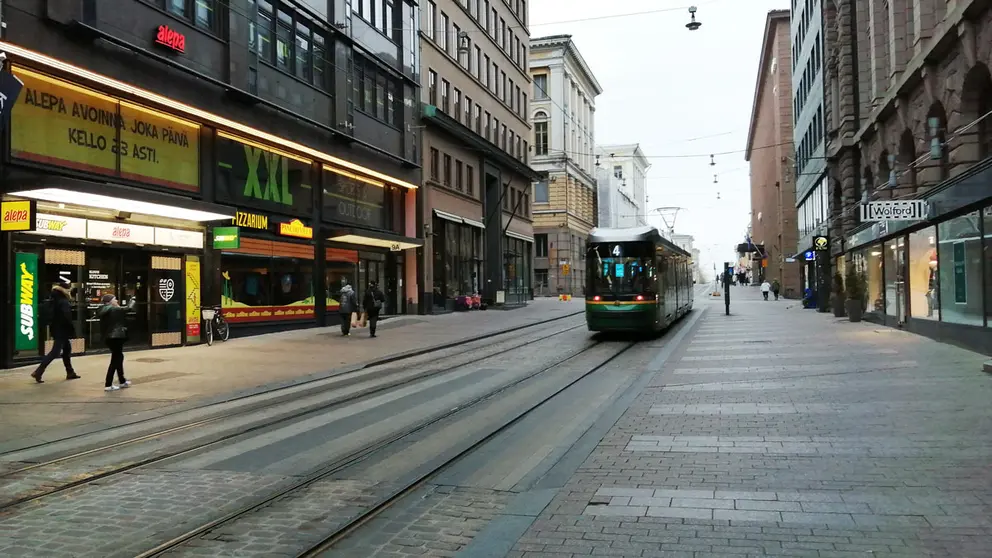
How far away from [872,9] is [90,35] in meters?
24.0

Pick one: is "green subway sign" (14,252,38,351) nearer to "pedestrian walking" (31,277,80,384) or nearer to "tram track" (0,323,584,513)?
"pedestrian walking" (31,277,80,384)

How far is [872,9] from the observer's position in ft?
87.3

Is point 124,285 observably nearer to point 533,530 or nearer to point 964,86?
point 533,530

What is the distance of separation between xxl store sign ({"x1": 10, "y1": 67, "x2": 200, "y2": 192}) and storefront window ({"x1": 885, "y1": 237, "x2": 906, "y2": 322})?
2049 centimetres

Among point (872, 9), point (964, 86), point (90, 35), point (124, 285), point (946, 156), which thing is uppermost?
point (872, 9)

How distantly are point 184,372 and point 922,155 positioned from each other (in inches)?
745

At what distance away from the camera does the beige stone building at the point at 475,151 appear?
38.1 meters

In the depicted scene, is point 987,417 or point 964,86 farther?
point 964,86

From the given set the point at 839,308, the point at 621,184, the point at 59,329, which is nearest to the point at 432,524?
the point at 59,329

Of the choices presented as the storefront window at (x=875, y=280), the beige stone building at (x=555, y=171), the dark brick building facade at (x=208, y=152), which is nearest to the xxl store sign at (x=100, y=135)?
the dark brick building facade at (x=208, y=152)

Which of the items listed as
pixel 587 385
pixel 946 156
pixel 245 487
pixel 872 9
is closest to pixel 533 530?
→ pixel 245 487

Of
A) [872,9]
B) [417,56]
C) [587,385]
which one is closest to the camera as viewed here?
[587,385]

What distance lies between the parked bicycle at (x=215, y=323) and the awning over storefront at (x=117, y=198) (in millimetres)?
2527

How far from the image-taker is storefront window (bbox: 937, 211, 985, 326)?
54.1 ft
